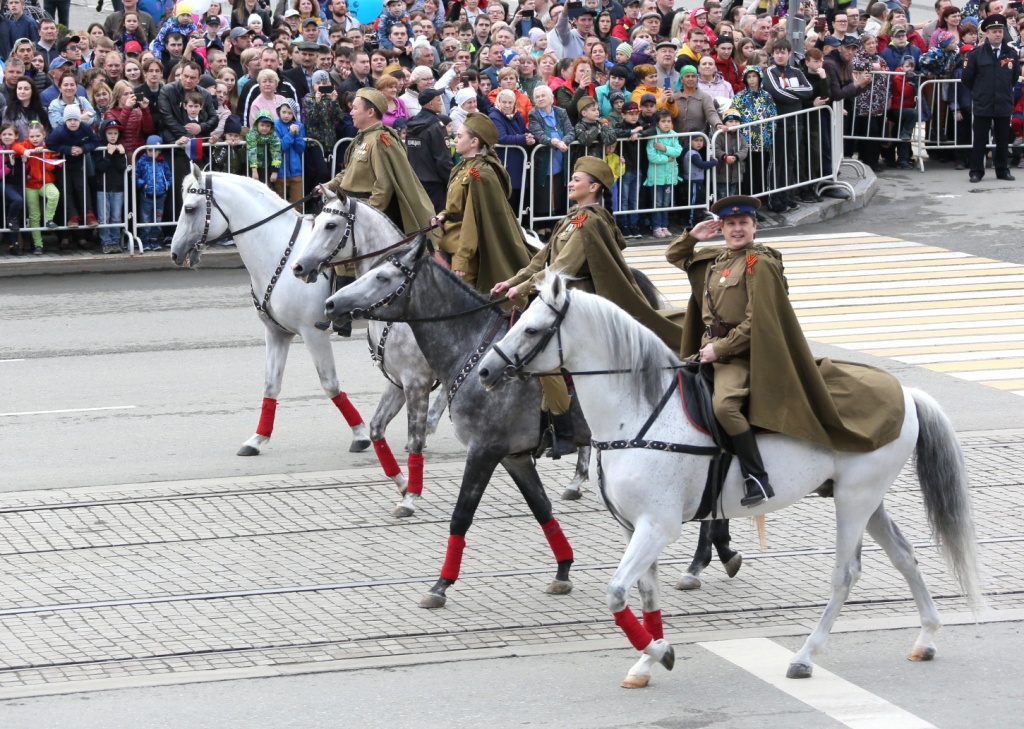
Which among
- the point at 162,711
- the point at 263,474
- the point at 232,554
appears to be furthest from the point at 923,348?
the point at 162,711

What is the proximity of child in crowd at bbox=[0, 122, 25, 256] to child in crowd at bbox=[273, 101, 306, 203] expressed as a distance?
3.21 m

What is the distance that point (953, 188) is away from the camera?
83.5 ft

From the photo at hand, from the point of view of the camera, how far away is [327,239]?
11.6 metres

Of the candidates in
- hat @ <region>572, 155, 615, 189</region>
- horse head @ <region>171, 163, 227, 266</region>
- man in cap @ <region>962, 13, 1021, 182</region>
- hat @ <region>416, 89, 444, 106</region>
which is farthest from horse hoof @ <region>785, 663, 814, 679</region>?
man in cap @ <region>962, 13, 1021, 182</region>

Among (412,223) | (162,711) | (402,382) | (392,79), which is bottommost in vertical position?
(162,711)

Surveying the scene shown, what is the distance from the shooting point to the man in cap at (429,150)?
17.5 metres

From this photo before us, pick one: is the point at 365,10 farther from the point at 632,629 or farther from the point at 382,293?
the point at 632,629

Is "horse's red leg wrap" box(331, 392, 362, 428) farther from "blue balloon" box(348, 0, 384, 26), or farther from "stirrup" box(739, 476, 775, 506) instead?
"blue balloon" box(348, 0, 384, 26)

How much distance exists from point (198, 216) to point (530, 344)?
5.89 metres

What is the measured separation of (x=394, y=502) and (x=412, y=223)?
2449 millimetres

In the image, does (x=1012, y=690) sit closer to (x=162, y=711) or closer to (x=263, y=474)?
(x=162, y=711)

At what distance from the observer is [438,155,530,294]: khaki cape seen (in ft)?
37.7

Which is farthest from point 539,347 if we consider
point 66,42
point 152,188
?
point 66,42

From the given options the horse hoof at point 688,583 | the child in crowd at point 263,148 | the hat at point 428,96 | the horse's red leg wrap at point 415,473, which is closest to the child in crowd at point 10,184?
the child in crowd at point 263,148
